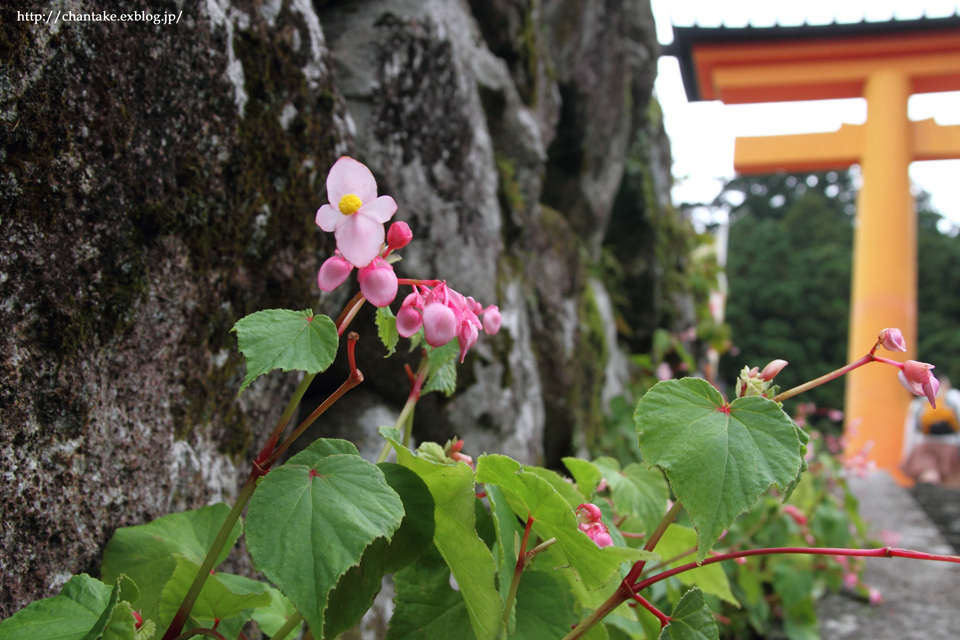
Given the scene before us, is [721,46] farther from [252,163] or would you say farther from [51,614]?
[51,614]

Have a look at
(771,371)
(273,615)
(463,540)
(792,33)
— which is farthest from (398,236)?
(792,33)

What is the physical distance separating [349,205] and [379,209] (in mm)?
23

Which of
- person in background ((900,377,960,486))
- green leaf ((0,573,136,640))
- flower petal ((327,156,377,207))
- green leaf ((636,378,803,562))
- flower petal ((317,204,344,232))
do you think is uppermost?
flower petal ((327,156,377,207))

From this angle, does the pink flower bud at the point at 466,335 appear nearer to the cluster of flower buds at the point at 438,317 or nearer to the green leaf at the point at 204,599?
the cluster of flower buds at the point at 438,317

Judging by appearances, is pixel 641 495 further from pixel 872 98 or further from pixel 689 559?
pixel 872 98

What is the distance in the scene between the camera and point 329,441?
1.84ft

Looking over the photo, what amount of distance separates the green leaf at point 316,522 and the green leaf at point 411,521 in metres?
0.06

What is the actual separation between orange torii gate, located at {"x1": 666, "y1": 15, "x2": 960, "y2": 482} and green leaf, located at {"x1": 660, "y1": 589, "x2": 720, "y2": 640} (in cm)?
767

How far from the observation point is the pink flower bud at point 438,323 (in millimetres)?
519

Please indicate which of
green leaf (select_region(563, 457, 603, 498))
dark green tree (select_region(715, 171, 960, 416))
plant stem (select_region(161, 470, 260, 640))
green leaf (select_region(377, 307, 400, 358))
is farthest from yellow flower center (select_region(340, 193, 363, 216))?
dark green tree (select_region(715, 171, 960, 416))

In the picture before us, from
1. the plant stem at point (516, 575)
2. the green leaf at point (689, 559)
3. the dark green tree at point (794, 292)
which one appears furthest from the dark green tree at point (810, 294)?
the plant stem at point (516, 575)

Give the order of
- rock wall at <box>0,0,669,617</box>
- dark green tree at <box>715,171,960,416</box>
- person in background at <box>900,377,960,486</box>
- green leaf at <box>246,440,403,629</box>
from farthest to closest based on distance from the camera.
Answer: dark green tree at <box>715,171,960,416</box>
person in background at <box>900,377,960,486</box>
rock wall at <box>0,0,669,617</box>
green leaf at <box>246,440,403,629</box>

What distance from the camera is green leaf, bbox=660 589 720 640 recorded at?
1.87 ft

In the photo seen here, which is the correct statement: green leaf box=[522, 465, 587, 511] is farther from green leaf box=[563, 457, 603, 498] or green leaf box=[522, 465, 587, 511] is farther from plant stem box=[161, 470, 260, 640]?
plant stem box=[161, 470, 260, 640]
